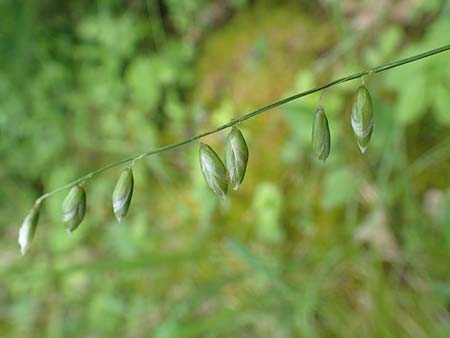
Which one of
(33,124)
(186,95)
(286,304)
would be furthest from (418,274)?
(33,124)

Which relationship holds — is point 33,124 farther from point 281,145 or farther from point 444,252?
point 444,252

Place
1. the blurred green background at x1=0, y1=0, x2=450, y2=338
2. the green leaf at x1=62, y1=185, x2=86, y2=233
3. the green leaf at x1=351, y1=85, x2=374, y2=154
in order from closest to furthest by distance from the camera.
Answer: the green leaf at x1=351, y1=85, x2=374, y2=154
the green leaf at x1=62, y1=185, x2=86, y2=233
the blurred green background at x1=0, y1=0, x2=450, y2=338

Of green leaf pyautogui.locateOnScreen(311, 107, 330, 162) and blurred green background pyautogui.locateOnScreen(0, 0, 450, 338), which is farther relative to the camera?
blurred green background pyautogui.locateOnScreen(0, 0, 450, 338)

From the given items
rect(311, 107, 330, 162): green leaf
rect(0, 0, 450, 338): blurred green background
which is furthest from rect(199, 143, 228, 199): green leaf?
rect(0, 0, 450, 338): blurred green background

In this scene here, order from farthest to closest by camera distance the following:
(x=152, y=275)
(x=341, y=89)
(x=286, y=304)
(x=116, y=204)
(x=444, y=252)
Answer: (x=152, y=275) < (x=341, y=89) < (x=286, y=304) < (x=444, y=252) < (x=116, y=204)

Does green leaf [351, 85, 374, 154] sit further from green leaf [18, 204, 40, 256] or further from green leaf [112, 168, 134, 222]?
green leaf [18, 204, 40, 256]

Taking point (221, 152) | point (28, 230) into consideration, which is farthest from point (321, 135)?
point (221, 152)

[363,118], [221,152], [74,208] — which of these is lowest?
[363,118]

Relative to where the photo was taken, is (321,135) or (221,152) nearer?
(321,135)

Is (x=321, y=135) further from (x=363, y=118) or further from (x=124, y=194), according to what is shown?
(x=124, y=194)
